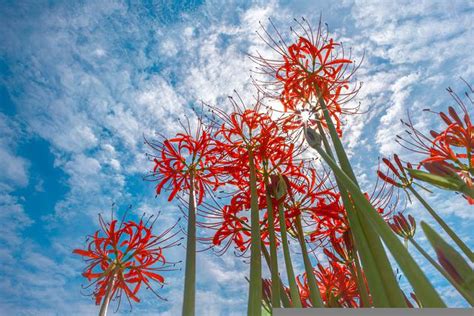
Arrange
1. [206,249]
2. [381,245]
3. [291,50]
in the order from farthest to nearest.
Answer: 1. [291,50]
2. [206,249]
3. [381,245]

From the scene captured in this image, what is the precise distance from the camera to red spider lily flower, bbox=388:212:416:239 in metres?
2.10

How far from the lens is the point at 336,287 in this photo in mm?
2146

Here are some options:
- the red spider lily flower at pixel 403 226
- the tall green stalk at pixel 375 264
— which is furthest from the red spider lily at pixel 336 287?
the tall green stalk at pixel 375 264

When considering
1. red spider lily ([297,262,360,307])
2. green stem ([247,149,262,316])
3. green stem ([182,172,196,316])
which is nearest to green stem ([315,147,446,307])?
green stem ([247,149,262,316])

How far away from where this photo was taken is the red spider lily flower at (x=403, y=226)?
2104mm

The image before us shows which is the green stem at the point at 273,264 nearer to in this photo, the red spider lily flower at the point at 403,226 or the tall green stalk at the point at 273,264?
the tall green stalk at the point at 273,264

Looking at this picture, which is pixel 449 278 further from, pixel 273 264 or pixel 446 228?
pixel 273 264

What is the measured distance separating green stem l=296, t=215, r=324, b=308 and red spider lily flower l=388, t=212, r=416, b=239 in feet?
1.97

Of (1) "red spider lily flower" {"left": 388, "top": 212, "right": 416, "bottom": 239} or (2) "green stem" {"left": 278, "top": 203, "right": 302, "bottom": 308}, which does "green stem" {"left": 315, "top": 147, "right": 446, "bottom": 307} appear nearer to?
(2) "green stem" {"left": 278, "top": 203, "right": 302, "bottom": 308}

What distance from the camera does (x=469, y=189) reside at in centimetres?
147

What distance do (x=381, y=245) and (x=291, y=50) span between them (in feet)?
4.11

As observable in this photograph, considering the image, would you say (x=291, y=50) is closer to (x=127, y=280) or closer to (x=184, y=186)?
(x=184, y=186)

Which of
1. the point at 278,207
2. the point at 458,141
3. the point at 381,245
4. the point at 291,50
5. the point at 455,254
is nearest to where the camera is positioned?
the point at 381,245

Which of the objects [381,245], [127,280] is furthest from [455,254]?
[127,280]
